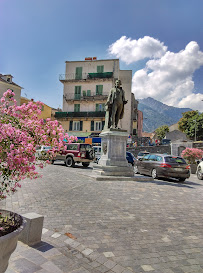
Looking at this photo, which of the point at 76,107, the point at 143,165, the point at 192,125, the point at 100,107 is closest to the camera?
the point at 143,165

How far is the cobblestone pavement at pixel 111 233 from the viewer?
9.00 feet

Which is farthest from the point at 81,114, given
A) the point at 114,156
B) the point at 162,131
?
the point at 162,131

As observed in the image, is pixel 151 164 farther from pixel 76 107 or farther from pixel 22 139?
pixel 76 107

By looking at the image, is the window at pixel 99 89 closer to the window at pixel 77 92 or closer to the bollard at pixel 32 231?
the window at pixel 77 92

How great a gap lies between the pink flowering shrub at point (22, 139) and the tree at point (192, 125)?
50401mm

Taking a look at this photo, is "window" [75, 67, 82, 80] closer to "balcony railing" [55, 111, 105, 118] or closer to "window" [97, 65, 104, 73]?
"window" [97, 65, 104, 73]

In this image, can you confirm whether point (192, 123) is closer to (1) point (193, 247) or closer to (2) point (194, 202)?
(2) point (194, 202)

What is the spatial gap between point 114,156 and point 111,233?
22.7ft

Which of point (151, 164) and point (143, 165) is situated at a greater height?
point (151, 164)

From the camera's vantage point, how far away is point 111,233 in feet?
12.5

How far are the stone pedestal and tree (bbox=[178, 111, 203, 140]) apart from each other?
42.4 metres

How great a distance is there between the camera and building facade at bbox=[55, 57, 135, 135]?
35.2m

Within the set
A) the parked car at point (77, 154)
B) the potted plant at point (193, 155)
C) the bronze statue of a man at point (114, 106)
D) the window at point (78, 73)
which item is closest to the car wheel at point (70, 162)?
the parked car at point (77, 154)

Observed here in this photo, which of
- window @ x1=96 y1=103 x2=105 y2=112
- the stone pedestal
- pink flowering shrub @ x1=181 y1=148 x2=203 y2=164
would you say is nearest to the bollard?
the stone pedestal
